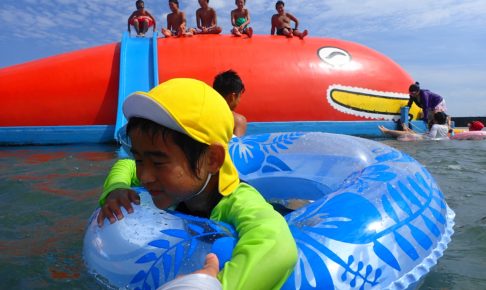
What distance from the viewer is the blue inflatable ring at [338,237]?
1.31 m

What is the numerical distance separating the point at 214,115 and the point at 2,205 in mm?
2066

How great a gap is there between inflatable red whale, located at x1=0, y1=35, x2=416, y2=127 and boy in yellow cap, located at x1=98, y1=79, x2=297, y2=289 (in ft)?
16.0

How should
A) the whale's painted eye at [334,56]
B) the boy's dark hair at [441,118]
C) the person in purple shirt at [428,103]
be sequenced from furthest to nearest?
1. the person in purple shirt at [428,103]
2. the boy's dark hair at [441,118]
3. the whale's painted eye at [334,56]

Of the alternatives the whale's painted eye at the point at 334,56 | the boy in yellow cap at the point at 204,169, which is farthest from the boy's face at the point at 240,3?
the boy in yellow cap at the point at 204,169

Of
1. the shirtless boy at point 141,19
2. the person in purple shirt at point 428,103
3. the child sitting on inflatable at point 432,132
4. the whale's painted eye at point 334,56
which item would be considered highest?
the shirtless boy at point 141,19

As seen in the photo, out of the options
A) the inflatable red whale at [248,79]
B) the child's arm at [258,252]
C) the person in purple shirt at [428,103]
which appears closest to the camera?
the child's arm at [258,252]

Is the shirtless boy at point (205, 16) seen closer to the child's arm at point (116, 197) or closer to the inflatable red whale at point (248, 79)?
the inflatable red whale at point (248, 79)

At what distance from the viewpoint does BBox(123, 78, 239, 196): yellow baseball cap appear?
122cm

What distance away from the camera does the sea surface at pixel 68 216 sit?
1789mm

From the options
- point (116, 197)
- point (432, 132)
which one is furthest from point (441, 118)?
point (116, 197)

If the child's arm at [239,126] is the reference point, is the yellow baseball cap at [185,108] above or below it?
above

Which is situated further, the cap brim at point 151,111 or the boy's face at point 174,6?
the boy's face at point 174,6

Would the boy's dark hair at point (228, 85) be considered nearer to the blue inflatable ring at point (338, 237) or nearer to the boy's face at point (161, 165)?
the blue inflatable ring at point (338, 237)

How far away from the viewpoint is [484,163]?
4.57 meters
